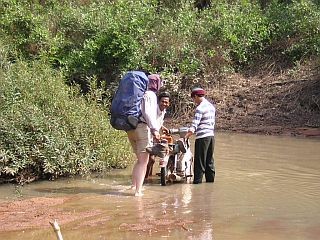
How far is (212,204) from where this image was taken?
8.31 m

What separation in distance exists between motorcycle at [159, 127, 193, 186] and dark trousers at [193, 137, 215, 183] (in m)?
0.20

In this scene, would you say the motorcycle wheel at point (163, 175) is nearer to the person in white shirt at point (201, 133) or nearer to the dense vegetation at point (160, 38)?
the person in white shirt at point (201, 133)

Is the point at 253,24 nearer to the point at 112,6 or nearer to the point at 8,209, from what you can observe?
the point at 112,6

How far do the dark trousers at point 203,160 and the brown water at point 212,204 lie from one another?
0.61 feet

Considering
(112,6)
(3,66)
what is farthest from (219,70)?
(3,66)

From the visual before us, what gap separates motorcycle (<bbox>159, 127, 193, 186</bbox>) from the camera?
976cm

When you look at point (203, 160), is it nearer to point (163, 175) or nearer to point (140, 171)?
point (163, 175)

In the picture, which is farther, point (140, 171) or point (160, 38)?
point (160, 38)

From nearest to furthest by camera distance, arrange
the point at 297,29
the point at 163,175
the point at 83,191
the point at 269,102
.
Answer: the point at 83,191 → the point at 163,175 → the point at 269,102 → the point at 297,29

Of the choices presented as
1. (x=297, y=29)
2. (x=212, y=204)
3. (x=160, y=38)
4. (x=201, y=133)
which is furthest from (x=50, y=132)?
(x=297, y=29)

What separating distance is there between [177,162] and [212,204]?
178 centimetres

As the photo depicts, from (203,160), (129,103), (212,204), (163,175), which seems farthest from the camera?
(203,160)

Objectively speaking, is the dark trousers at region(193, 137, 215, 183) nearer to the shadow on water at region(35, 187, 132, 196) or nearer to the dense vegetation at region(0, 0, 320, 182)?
the shadow on water at region(35, 187, 132, 196)

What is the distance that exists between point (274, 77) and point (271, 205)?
13708 mm
